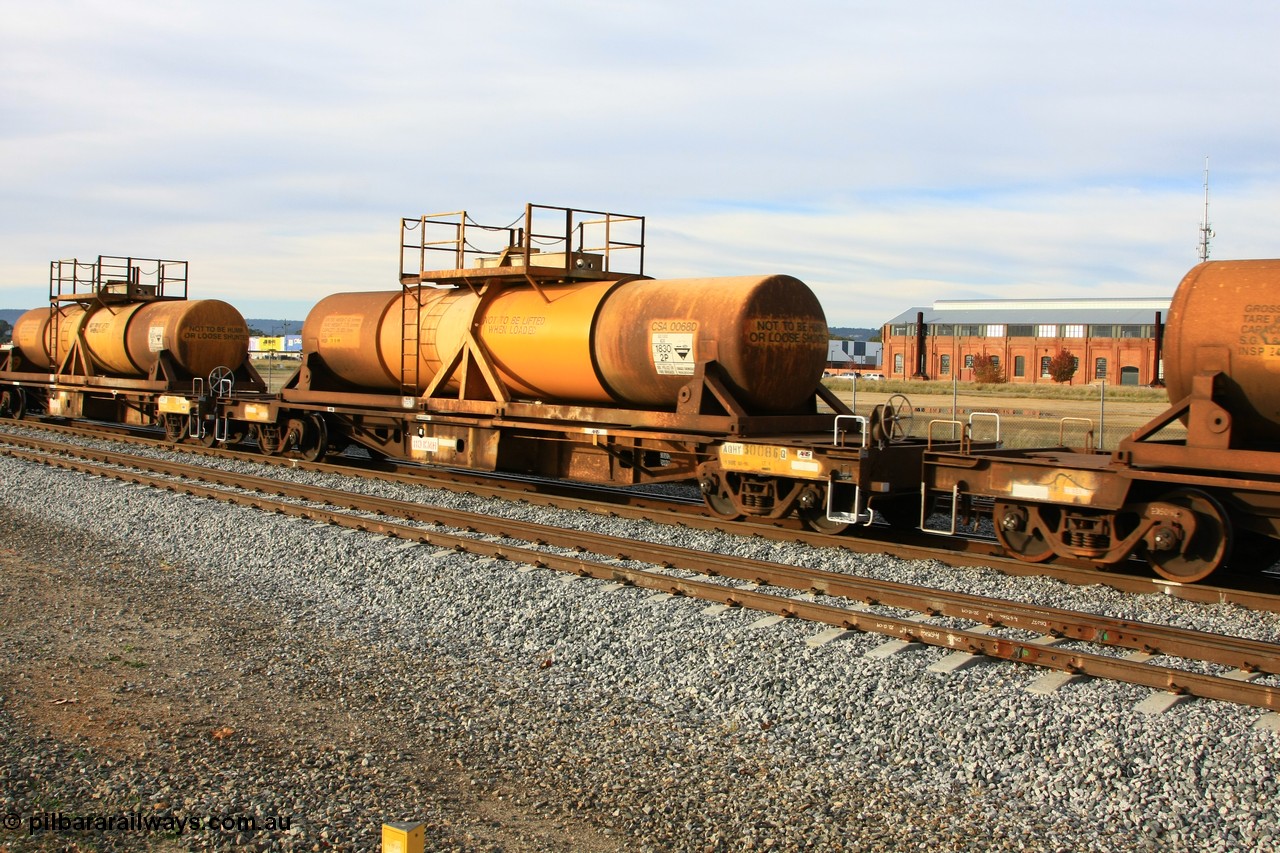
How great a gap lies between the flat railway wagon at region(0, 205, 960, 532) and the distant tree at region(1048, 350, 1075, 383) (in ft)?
202

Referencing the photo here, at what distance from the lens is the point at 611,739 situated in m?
6.25

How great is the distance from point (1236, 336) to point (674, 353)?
6.25 metres

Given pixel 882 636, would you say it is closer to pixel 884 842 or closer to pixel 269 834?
pixel 884 842

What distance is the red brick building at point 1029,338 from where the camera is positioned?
7294cm

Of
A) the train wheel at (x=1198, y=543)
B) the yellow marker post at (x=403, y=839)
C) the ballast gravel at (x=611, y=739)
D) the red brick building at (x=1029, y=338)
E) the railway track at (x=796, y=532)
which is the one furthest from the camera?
the red brick building at (x=1029, y=338)

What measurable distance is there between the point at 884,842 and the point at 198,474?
14.4 metres

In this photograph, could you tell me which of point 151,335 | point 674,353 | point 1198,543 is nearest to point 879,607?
point 1198,543

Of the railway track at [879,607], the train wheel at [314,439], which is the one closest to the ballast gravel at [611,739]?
the railway track at [879,607]

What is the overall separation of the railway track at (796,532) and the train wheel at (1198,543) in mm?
157

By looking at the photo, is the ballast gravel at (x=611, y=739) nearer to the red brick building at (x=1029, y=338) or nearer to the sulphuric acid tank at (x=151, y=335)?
the sulphuric acid tank at (x=151, y=335)

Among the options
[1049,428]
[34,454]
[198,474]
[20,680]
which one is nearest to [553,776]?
[20,680]

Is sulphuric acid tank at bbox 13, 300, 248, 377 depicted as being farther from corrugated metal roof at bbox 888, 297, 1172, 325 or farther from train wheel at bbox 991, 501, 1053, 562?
corrugated metal roof at bbox 888, 297, 1172, 325

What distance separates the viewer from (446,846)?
488 centimetres

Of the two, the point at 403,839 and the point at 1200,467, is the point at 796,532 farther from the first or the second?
the point at 403,839
